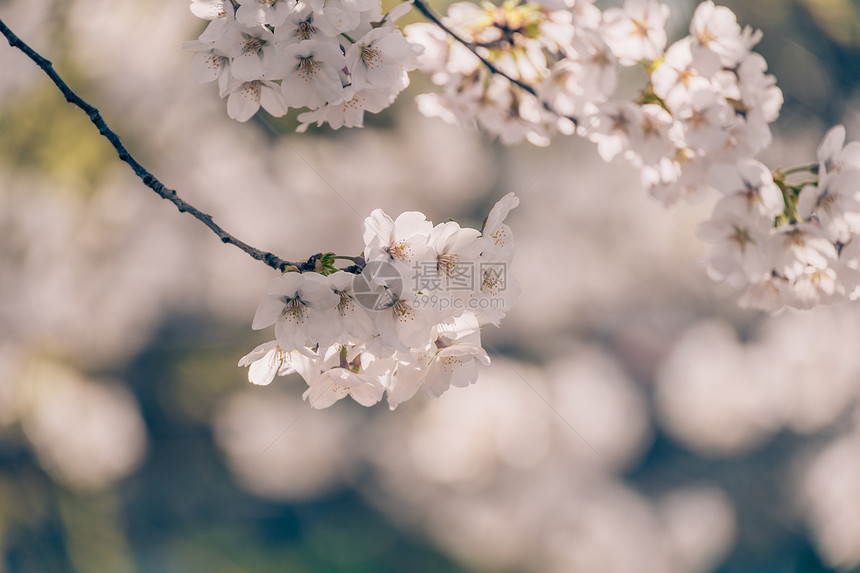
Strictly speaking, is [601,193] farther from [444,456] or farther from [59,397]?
[59,397]

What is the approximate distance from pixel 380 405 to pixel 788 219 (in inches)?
31.3

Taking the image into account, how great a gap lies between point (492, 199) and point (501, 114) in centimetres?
36

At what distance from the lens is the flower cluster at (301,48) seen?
517 millimetres

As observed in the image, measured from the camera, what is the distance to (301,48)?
20.6 inches

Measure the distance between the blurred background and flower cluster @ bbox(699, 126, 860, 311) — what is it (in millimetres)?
539

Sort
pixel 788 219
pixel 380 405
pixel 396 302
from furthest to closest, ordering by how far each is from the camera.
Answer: pixel 380 405 < pixel 788 219 < pixel 396 302

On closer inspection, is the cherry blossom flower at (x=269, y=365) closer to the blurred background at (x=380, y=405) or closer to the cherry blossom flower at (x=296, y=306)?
the cherry blossom flower at (x=296, y=306)

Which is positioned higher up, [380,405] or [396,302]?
[396,302]

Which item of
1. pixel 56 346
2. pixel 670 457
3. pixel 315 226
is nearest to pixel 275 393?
pixel 315 226

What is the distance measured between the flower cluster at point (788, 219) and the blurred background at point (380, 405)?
0.54 metres

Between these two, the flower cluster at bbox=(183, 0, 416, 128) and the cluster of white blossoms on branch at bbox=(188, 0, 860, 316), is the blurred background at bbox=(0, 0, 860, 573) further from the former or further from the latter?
the flower cluster at bbox=(183, 0, 416, 128)

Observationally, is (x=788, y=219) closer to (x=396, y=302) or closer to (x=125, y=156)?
(x=396, y=302)

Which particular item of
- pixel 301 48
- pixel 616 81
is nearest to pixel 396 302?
pixel 301 48

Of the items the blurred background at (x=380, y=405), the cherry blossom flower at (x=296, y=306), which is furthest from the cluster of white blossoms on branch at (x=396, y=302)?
the blurred background at (x=380, y=405)
